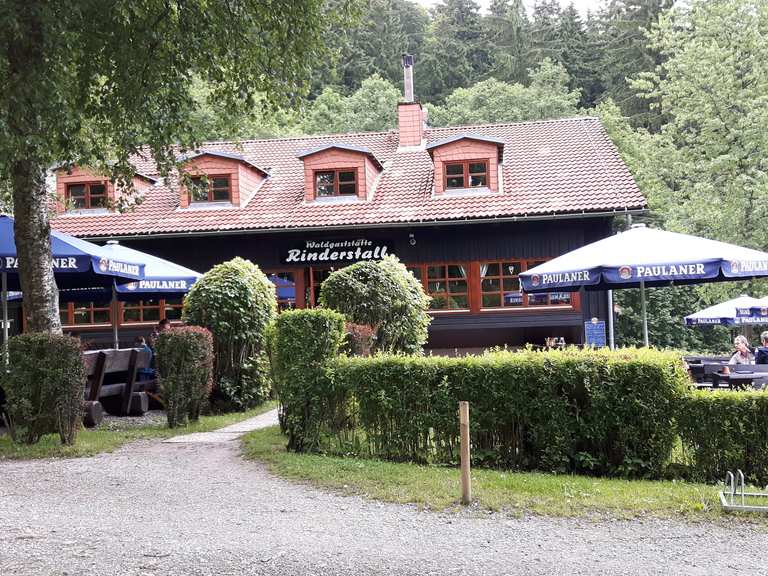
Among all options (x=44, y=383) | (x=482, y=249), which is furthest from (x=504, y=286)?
(x=44, y=383)

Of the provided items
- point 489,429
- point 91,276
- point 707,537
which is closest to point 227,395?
point 91,276

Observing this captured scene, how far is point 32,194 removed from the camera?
415 inches

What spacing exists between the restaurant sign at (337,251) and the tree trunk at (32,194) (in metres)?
12.0

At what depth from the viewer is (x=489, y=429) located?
325 inches

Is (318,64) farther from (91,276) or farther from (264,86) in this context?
(91,276)

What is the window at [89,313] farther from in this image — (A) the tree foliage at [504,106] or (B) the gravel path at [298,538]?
(A) the tree foliage at [504,106]

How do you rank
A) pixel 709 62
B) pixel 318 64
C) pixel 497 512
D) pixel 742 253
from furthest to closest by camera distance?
pixel 709 62 → pixel 318 64 → pixel 742 253 → pixel 497 512

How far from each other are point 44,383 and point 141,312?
1491 centimetres

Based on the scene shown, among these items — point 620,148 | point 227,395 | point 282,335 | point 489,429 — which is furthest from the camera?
point 620,148

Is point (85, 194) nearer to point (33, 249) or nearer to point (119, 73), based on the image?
point (119, 73)

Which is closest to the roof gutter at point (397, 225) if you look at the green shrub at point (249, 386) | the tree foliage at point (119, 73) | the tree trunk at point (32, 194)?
the green shrub at point (249, 386)

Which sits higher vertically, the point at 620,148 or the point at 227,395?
the point at 620,148

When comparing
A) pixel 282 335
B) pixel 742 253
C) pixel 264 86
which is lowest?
pixel 282 335

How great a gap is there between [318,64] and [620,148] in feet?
90.1
